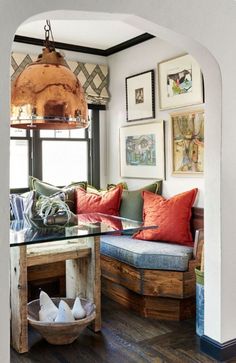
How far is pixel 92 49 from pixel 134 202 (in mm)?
1959

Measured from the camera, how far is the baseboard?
2629 millimetres

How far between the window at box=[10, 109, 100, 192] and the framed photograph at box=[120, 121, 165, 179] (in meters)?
0.44

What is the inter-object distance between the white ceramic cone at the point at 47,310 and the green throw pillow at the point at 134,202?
1.49m

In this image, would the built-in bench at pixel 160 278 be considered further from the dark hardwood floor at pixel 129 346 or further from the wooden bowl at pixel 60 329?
the wooden bowl at pixel 60 329

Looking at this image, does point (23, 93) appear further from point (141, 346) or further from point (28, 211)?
point (141, 346)

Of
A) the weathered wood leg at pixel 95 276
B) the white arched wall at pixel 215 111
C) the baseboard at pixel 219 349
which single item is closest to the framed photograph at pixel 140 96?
the white arched wall at pixel 215 111

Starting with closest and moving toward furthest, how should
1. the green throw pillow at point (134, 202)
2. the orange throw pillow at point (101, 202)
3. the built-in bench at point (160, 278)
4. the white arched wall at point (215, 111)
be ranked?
the white arched wall at point (215, 111), the built-in bench at point (160, 278), the green throw pillow at point (134, 202), the orange throw pillow at point (101, 202)

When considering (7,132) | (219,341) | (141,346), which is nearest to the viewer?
(7,132)

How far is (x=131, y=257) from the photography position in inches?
133

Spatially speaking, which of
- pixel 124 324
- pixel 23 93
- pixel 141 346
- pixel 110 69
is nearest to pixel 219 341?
pixel 141 346

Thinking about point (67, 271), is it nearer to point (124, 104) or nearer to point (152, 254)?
point (152, 254)

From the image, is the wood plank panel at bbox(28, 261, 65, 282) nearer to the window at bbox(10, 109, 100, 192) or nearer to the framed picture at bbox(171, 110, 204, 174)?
the window at bbox(10, 109, 100, 192)

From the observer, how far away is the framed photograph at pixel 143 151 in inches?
169

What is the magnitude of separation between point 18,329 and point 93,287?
61 cm
